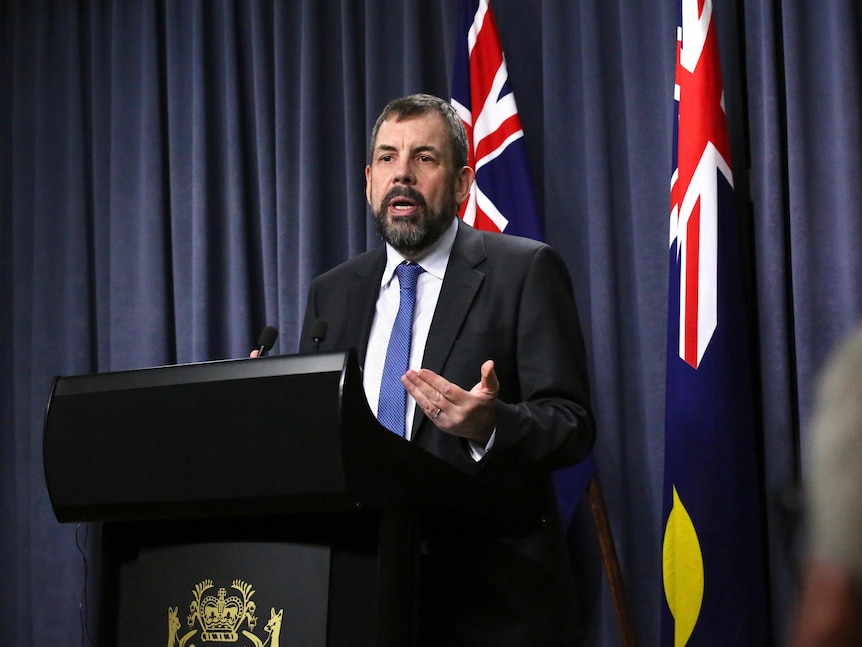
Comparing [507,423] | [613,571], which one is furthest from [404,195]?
[613,571]

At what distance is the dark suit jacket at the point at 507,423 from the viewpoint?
1763mm

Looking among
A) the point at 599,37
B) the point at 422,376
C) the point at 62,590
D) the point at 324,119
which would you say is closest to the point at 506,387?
the point at 422,376

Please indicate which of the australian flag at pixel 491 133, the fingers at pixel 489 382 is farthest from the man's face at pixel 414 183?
the australian flag at pixel 491 133

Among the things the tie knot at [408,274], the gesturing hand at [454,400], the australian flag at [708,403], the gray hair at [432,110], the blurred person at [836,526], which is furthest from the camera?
the australian flag at [708,403]

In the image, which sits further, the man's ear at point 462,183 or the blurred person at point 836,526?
the man's ear at point 462,183

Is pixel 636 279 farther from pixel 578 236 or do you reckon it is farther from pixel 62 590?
pixel 62 590

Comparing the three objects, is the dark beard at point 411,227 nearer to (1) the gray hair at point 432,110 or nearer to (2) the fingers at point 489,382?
(1) the gray hair at point 432,110

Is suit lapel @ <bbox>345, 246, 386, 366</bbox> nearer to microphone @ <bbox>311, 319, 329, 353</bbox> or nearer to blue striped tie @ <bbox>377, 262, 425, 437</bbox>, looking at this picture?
blue striped tie @ <bbox>377, 262, 425, 437</bbox>

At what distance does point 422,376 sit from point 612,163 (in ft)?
6.97

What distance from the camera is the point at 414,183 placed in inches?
90.3

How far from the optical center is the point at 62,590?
13.7 ft

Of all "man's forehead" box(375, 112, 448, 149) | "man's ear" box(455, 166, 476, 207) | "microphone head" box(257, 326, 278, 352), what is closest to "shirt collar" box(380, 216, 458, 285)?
"man's ear" box(455, 166, 476, 207)

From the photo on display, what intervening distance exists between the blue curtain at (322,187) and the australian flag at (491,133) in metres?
0.19

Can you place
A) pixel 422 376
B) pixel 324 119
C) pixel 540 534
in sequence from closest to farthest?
pixel 422 376, pixel 540 534, pixel 324 119
